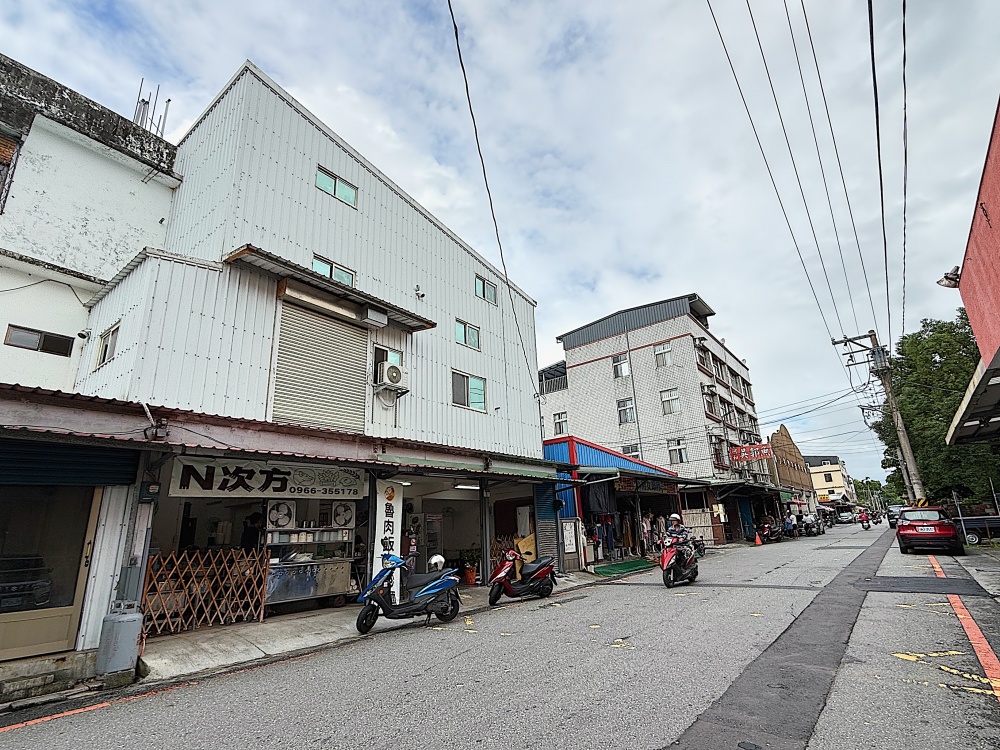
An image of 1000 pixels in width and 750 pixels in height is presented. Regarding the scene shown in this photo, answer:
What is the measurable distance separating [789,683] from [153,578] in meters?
8.74

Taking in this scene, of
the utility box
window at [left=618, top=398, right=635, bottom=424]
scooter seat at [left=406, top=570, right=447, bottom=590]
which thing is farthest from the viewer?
window at [left=618, top=398, right=635, bottom=424]

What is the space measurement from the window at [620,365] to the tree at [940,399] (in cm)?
1541

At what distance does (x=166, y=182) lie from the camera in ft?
42.4

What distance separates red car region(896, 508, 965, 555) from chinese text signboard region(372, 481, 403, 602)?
16.8 m

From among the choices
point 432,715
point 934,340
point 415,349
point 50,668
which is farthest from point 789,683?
point 934,340

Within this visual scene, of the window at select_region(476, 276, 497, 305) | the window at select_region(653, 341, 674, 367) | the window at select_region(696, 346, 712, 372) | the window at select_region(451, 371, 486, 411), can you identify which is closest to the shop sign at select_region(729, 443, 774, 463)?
the window at select_region(696, 346, 712, 372)

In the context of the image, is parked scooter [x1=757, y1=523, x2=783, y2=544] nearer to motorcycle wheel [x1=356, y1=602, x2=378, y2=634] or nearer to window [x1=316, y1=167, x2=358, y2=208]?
motorcycle wheel [x1=356, y1=602, x2=378, y2=634]

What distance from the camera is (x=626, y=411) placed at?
1446 inches

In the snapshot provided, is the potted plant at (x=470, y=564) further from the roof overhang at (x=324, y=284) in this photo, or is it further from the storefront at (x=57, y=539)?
the storefront at (x=57, y=539)

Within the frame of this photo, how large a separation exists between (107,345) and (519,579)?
383 inches

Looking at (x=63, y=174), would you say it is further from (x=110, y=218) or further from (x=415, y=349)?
(x=415, y=349)

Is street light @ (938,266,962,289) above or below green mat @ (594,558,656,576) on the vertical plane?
above

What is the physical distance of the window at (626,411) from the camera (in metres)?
36.4

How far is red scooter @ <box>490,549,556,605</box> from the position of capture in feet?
36.2
